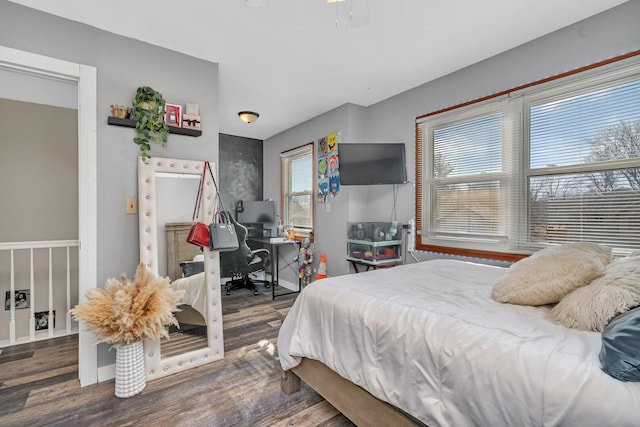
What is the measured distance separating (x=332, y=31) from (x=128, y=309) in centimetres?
241

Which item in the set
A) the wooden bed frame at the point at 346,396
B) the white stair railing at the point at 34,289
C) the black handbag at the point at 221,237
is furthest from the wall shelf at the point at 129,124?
the wooden bed frame at the point at 346,396

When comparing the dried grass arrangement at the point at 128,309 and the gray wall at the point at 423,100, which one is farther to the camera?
the gray wall at the point at 423,100

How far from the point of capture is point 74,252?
297 cm

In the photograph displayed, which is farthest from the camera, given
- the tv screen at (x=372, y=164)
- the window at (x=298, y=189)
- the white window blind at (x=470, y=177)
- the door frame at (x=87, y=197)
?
the window at (x=298, y=189)

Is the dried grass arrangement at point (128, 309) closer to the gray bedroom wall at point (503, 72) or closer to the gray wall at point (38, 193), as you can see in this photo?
the gray wall at point (38, 193)

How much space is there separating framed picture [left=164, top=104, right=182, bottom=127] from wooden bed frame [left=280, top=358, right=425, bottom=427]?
2.04 meters

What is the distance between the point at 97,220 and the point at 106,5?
144 centimetres

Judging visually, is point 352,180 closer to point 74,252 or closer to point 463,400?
point 463,400

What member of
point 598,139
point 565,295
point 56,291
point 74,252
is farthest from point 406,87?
point 56,291

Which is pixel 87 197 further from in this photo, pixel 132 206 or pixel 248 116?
pixel 248 116

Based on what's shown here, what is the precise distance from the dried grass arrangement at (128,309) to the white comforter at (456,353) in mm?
910

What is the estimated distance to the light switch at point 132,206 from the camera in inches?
88.3

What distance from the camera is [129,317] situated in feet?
6.17

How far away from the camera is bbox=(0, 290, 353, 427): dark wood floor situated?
1693 millimetres
